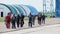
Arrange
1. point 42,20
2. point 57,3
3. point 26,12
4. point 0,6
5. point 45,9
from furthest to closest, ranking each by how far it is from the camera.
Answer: point 45,9 → point 57,3 → point 26,12 → point 0,6 → point 42,20

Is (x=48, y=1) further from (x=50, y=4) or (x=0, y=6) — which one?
(x=0, y=6)

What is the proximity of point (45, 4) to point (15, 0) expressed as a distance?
10.3 meters

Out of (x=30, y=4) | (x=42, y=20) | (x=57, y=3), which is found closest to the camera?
(x=42, y=20)

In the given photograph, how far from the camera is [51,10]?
63.7 m

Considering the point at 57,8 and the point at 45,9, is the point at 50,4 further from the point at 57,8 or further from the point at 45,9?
the point at 57,8

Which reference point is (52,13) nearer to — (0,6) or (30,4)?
(30,4)

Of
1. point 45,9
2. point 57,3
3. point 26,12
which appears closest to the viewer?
point 26,12

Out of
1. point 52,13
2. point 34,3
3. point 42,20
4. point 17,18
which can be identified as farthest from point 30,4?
point 17,18

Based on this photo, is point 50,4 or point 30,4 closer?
point 30,4

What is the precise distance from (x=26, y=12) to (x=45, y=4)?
46.1 ft

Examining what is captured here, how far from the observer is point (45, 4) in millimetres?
62656

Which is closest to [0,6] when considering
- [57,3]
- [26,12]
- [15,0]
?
[26,12]

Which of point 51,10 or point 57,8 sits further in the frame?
point 51,10

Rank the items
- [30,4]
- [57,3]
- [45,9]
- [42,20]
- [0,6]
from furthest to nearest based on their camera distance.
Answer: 1. [45,9]
2. [30,4]
3. [57,3]
4. [0,6]
5. [42,20]
